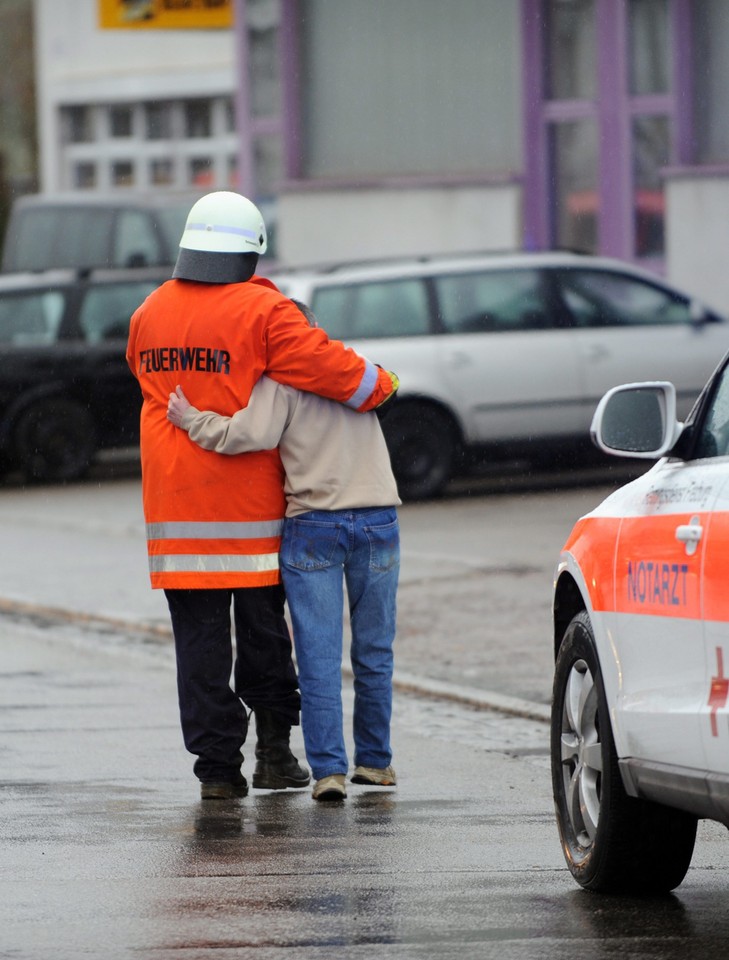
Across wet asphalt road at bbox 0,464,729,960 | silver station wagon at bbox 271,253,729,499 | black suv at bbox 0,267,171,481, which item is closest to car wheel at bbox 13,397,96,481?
black suv at bbox 0,267,171,481

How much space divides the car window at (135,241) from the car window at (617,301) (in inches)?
286

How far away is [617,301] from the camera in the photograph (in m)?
18.3

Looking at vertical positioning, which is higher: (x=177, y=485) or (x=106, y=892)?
(x=177, y=485)

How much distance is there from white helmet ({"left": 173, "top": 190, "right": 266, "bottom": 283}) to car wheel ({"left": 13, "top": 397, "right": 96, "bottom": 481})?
13.3m

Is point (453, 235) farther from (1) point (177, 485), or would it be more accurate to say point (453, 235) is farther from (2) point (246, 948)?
(2) point (246, 948)

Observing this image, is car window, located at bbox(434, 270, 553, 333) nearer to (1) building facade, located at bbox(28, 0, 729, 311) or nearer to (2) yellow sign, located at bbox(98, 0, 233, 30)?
(1) building facade, located at bbox(28, 0, 729, 311)

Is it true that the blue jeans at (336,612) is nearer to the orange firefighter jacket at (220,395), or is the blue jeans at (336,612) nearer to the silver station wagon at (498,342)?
the orange firefighter jacket at (220,395)

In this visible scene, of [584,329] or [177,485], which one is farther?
[584,329]

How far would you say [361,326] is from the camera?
17766 millimetres

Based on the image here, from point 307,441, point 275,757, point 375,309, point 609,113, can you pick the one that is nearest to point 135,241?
point 609,113

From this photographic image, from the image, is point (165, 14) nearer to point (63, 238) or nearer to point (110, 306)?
point (63, 238)

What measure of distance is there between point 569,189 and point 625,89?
1178 mm

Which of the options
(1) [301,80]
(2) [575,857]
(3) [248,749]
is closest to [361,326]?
(1) [301,80]

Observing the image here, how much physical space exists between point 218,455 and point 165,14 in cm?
1841
